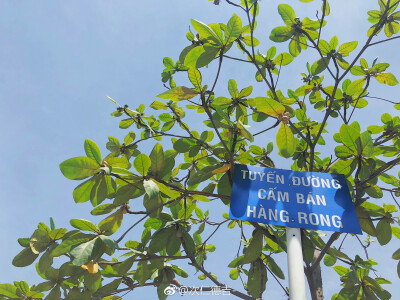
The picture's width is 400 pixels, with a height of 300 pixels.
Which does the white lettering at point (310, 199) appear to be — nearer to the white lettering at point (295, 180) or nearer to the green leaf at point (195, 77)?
the white lettering at point (295, 180)

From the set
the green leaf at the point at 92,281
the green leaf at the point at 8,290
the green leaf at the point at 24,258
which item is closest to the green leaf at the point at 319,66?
the green leaf at the point at 92,281

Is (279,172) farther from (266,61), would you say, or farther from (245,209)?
(266,61)

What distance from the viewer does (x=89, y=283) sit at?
1.59 m

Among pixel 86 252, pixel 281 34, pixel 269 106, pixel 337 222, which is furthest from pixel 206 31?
pixel 86 252

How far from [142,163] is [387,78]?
1.53m

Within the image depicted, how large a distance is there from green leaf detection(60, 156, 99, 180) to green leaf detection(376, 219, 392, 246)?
1409 millimetres

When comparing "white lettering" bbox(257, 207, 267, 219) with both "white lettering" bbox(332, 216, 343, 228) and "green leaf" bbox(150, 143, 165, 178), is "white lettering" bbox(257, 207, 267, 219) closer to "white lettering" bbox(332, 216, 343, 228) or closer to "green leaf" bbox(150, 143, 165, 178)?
"white lettering" bbox(332, 216, 343, 228)

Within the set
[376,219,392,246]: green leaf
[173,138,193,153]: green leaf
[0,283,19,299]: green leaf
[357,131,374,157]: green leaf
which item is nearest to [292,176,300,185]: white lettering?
[357,131,374,157]: green leaf

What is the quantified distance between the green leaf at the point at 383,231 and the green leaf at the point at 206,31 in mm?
1215

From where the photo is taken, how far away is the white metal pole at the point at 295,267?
955 millimetres

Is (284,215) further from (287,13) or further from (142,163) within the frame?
(287,13)

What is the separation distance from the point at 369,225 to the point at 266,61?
3.45 ft

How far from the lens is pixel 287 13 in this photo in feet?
5.56

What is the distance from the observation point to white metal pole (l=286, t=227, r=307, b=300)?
0.96 metres
